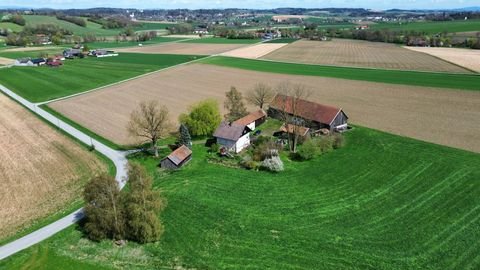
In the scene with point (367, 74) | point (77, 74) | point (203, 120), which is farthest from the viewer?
point (77, 74)

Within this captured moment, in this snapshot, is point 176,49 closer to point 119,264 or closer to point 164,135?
point 164,135

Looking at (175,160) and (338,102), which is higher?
(338,102)

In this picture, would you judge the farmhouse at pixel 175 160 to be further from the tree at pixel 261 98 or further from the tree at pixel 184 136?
the tree at pixel 261 98

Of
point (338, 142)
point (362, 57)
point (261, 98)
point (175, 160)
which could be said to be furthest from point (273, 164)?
point (362, 57)

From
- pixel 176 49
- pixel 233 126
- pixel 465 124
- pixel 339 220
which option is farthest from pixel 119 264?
pixel 176 49

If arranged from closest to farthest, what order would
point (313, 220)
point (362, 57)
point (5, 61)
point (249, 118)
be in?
point (313, 220) < point (249, 118) < point (362, 57) < point (5, 61)

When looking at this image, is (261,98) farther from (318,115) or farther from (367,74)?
(367,74)

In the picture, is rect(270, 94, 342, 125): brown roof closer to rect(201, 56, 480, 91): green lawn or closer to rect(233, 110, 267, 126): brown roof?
rect(233, 110, 267, 126): brown roof
